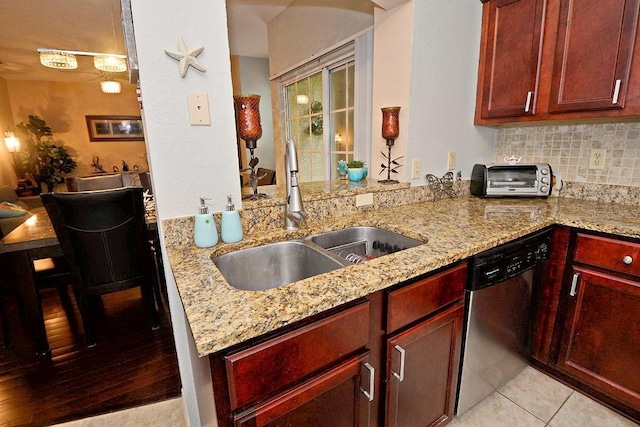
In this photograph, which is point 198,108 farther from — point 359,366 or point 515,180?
point 515,180

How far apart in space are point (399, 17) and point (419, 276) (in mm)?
1426

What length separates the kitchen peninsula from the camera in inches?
26.3

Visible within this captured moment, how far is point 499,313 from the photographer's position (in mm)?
1289

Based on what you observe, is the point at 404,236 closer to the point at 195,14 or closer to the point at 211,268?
the point at 211,268

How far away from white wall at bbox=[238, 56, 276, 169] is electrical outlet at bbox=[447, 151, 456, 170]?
136 inches

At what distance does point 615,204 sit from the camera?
5.39 ft

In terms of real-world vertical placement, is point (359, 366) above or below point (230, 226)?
below

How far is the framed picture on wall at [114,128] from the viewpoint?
5.80 m

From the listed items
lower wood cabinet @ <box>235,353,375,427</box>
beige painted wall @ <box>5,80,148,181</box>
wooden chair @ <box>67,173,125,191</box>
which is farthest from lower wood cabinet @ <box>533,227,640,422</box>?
beige painted wall @ <box>5,80,148,181</box>

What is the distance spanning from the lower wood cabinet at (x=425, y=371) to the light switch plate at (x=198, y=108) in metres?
0.98

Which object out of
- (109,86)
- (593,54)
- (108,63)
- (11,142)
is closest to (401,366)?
(593,54)

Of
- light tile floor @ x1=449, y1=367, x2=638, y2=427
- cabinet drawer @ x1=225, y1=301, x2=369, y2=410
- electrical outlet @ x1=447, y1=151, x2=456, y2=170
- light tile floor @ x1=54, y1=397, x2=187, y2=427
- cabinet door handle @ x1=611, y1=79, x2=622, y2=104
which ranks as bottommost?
light tile floor @ x1=54, y1=397, x2=187, y2=427

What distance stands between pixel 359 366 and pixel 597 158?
1.84 m

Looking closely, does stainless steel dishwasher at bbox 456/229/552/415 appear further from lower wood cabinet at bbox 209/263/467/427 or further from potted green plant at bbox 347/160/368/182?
potted green plant at bbox 347/160/368/182
